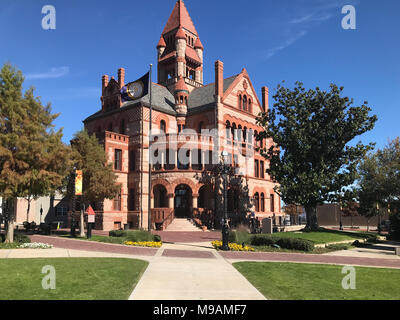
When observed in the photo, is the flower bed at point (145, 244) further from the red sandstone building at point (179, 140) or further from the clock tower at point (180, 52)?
the clock tower at point (180, 52)

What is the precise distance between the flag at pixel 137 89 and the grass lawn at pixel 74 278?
75.8 ft

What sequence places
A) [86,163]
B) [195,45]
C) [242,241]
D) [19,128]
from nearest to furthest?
[19,128]
[242,241]
[86,163]
[195,45]

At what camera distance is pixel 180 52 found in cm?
4819

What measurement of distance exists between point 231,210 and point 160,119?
46.2 feet

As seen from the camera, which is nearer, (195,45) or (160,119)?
(160,119)

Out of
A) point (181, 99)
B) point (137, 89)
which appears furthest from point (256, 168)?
point (137, 89)

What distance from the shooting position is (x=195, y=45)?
2077 inches

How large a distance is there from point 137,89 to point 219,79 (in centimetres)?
1012

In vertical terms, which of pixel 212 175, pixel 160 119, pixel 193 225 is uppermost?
pixel 160 119

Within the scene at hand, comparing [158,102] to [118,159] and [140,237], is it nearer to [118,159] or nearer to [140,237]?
[118,159]
